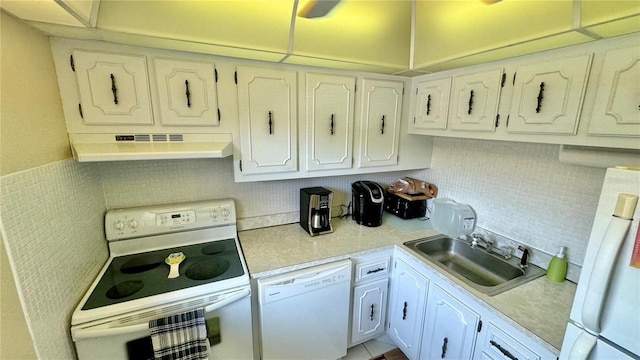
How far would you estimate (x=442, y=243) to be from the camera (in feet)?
6.13

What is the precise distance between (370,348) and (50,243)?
2.01 m

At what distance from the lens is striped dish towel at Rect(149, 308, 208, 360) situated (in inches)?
44.3

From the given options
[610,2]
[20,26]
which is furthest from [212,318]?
[610,2]

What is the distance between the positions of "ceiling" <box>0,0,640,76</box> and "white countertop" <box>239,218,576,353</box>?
3.81ft

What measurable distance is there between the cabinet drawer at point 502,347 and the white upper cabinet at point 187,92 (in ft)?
5.86

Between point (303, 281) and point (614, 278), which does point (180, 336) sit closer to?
point (303, 281)

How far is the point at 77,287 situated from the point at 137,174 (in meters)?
0.68

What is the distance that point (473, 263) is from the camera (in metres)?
1.77

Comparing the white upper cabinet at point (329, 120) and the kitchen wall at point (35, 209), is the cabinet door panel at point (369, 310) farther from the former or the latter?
the kitchen wall at point (35, 209)

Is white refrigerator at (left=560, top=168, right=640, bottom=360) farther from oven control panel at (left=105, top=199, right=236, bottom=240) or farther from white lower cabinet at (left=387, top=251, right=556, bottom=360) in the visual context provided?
oven control panel at (left=105, top=199, right=236, bottom=240)

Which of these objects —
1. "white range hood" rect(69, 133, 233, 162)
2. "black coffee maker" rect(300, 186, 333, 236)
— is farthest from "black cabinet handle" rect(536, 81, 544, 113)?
"white range hood" rect(69, 133, 233, 162)

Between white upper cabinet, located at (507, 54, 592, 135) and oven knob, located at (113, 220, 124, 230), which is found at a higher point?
white upper cabinet, located at (507, 54, 592, 135)

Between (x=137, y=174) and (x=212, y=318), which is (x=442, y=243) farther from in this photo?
(x=137, y=174)

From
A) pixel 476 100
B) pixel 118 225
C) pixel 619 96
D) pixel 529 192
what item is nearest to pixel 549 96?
pixel 619 96
